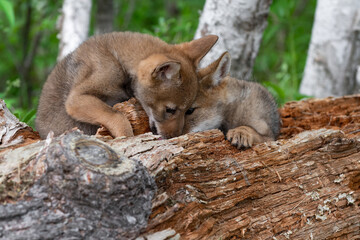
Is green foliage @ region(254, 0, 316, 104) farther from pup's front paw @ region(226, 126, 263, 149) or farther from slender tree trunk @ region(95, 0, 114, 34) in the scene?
slender tree trunk @ region(95, 0, 114, 34)

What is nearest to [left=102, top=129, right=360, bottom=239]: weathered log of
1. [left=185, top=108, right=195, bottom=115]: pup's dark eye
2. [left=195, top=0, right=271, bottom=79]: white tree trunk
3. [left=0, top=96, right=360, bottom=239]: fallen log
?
[left=0, top=96, right=360, bottom=239]: fallen log

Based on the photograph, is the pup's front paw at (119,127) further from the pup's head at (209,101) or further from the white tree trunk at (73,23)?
the white tree trunk at (73,23)

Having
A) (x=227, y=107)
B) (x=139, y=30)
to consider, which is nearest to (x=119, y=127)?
(x=227, y=107)

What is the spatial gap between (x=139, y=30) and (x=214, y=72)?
3.38 metres

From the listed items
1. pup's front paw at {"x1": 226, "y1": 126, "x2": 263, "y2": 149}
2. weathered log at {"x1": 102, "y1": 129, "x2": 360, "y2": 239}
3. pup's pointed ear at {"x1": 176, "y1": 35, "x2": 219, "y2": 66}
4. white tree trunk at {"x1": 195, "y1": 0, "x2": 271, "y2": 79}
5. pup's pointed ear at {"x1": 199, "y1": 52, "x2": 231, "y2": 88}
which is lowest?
weathered log at {"x1": 102, "y1": 129, "x2": 360, "y2": 239}

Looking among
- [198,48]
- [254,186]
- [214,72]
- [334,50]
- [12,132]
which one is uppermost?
[334,50]

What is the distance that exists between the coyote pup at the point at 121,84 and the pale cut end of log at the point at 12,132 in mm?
341

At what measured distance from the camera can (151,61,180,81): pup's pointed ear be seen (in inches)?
127

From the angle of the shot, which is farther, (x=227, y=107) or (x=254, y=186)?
(x=227, y=107)

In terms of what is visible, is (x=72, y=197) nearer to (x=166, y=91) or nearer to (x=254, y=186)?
(x=254, y=186)

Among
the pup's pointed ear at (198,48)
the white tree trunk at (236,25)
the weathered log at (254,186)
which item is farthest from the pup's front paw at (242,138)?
the white tree trunk at (236,25)

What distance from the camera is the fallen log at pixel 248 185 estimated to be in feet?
7.69

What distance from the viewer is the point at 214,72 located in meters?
3.70

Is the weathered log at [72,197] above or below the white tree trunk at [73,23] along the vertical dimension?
below
